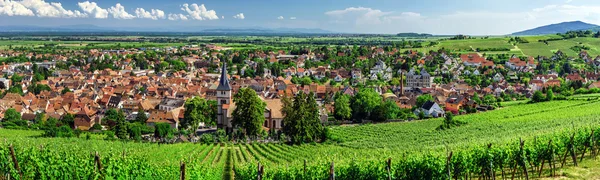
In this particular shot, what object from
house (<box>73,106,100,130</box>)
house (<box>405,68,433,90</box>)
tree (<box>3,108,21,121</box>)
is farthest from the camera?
house (<box>405,68,433,90</box>)

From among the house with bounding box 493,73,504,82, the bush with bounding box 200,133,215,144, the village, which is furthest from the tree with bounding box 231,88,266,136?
the house with bounding box 493,73,504,82

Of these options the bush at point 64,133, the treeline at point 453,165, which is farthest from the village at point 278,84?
the treeline at point 453,165

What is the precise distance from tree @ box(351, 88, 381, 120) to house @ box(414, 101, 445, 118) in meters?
6.95

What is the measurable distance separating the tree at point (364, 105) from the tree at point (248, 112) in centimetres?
1826

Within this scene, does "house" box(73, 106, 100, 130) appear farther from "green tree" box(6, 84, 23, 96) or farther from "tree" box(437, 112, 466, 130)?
"tree" box(437, 112, 466, 130)

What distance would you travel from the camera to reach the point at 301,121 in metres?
39.3

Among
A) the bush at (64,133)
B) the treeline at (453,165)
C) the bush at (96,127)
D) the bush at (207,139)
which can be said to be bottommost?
the bush at (96,127)

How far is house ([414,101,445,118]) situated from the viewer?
6037 cm

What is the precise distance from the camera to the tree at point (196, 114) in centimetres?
4725

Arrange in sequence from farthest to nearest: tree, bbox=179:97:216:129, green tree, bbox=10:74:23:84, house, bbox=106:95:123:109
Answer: green tree, bbox=10:74:23:84 → house, bbox=106:95:123:109 → tree, bbox=179:97:216:129

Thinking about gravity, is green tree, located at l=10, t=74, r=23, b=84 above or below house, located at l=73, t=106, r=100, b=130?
above

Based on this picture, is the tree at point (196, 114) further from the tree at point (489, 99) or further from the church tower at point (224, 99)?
the tree at point (489, 99)

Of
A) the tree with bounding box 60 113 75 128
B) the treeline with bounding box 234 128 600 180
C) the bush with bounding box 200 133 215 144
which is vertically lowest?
the tree with bounding box 60 113 75 128

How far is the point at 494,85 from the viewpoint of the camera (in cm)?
8312
